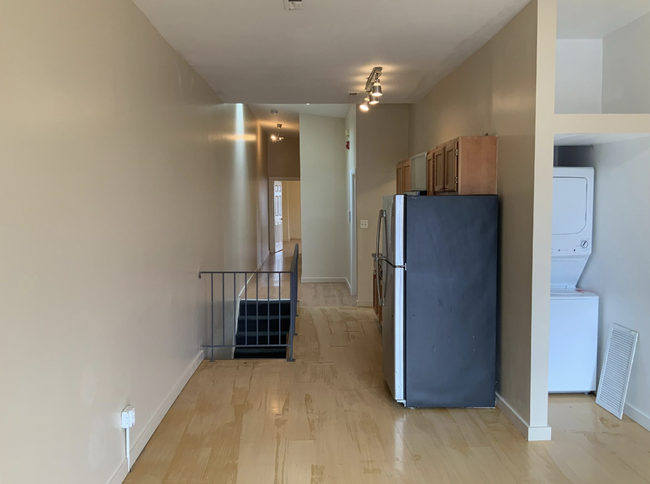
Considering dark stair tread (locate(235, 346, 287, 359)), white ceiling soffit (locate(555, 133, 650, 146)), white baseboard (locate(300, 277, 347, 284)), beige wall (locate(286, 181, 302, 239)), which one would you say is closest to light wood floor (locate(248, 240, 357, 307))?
white baseboard (locate(300, 277, 347, 284))

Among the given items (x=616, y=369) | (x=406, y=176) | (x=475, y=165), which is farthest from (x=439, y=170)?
(x=616, y=369)

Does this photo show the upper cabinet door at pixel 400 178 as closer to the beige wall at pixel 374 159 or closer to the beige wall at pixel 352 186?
the beige wall at pixel 374 159

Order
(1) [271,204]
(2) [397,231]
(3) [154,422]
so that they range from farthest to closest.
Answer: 1. (1) [271,204]
2. (2) [397,231]
3. (3) [154,422]

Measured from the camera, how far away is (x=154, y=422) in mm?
3209

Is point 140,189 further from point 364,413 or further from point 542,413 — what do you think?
point 542,413

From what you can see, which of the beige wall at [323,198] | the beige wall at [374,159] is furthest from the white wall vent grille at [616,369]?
the beige wall at [323,198]

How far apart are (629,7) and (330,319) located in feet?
14.3

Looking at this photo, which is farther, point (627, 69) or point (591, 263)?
point (591, 263)

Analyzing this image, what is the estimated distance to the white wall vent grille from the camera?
Answer: 11.3 feet

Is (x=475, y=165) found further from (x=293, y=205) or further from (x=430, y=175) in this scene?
(x=293, y=205)

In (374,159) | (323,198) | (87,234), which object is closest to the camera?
(87,234)

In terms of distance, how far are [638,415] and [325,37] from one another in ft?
11.2

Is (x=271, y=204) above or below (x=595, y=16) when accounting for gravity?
below

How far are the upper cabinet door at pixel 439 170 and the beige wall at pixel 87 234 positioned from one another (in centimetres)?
211
